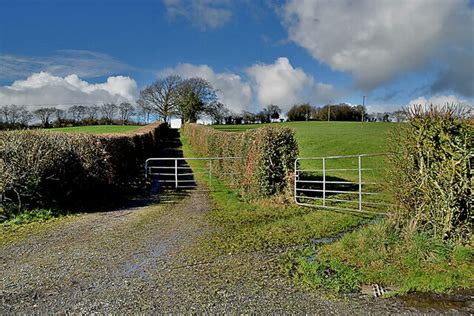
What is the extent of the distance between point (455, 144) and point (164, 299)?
4.73 meters

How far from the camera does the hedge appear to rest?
8.38m

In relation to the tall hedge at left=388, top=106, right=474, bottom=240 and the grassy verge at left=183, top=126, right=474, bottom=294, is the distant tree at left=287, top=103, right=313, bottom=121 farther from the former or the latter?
the tall hedge at left=388, top=106, right=474, bottom=240

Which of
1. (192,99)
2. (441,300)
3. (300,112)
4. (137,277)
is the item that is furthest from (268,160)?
(300,112)

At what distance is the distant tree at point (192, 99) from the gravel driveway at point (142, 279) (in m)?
48.3

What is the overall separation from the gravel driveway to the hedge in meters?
1.96

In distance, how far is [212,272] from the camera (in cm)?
493

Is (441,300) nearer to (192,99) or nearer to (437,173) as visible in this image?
(437,173)

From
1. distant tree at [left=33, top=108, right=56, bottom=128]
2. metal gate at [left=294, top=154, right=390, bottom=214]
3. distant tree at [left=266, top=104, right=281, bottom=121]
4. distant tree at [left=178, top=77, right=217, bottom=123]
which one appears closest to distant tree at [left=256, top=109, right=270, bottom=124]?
distant tree at [left=266, top=104, right=281, bottom=121]

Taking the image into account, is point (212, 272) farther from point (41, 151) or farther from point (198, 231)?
point (41, 151)

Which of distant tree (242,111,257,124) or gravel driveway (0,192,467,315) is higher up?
distant tree (242,111,257,124)

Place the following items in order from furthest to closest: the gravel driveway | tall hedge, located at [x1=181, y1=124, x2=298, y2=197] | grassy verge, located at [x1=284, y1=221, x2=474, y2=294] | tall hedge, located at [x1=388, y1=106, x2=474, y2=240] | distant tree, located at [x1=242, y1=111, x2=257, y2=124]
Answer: distant tree, located at [x1=242, y1=111, x2=257, y2=124] → tall hedge, located at [x1=181, y1=124, x2=298, y2=197] → tall hedge, located at [x1=388, y1=106, x2=474, y2=240] → grassy verge, located at [x1=284, y1=221, x2=474, y2=294] → the gravel driveway

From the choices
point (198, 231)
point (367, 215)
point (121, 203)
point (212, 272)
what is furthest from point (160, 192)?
point (212, 272)

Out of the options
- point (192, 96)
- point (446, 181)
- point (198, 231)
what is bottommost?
point (198, 231)

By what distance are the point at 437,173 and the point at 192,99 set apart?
51332 mm
